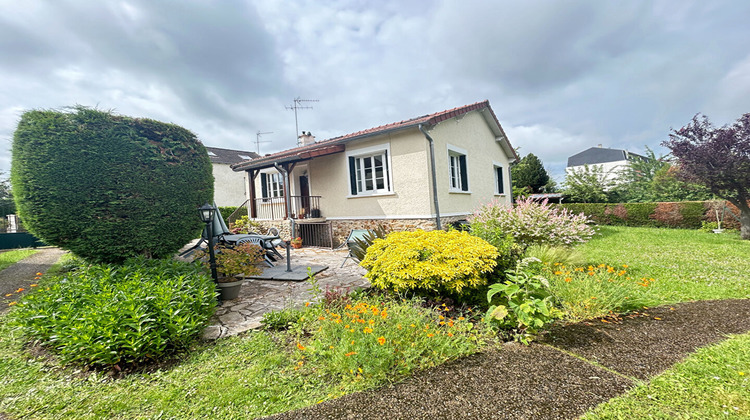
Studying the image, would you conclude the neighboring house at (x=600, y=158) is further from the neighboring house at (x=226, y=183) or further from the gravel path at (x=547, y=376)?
the gravel path at (x=547, y=376)

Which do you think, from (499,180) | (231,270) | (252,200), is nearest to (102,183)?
(231,270)

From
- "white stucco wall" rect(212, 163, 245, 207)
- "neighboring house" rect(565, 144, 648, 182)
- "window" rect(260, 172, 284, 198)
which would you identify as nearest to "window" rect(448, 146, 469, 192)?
"window" rect(260, 172, 284, 198)

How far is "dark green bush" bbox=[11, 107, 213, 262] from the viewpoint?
149 inches

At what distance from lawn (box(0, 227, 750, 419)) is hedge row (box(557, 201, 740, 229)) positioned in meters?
11.3

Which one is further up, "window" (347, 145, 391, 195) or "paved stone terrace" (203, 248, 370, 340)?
"window" (347, 145, 391, 195)

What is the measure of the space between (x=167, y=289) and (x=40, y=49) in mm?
5415

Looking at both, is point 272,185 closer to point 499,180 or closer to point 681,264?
point 499,180

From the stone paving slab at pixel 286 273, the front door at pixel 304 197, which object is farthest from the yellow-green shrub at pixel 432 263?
the front door at pixel 304 197

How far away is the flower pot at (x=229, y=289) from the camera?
4.29m

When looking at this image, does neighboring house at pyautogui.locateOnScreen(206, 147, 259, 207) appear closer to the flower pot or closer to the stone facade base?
the stone facade base

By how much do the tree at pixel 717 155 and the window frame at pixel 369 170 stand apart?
9.93 m

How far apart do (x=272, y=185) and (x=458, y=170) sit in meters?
7.82

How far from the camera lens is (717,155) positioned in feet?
29.4

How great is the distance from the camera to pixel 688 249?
7773mm
